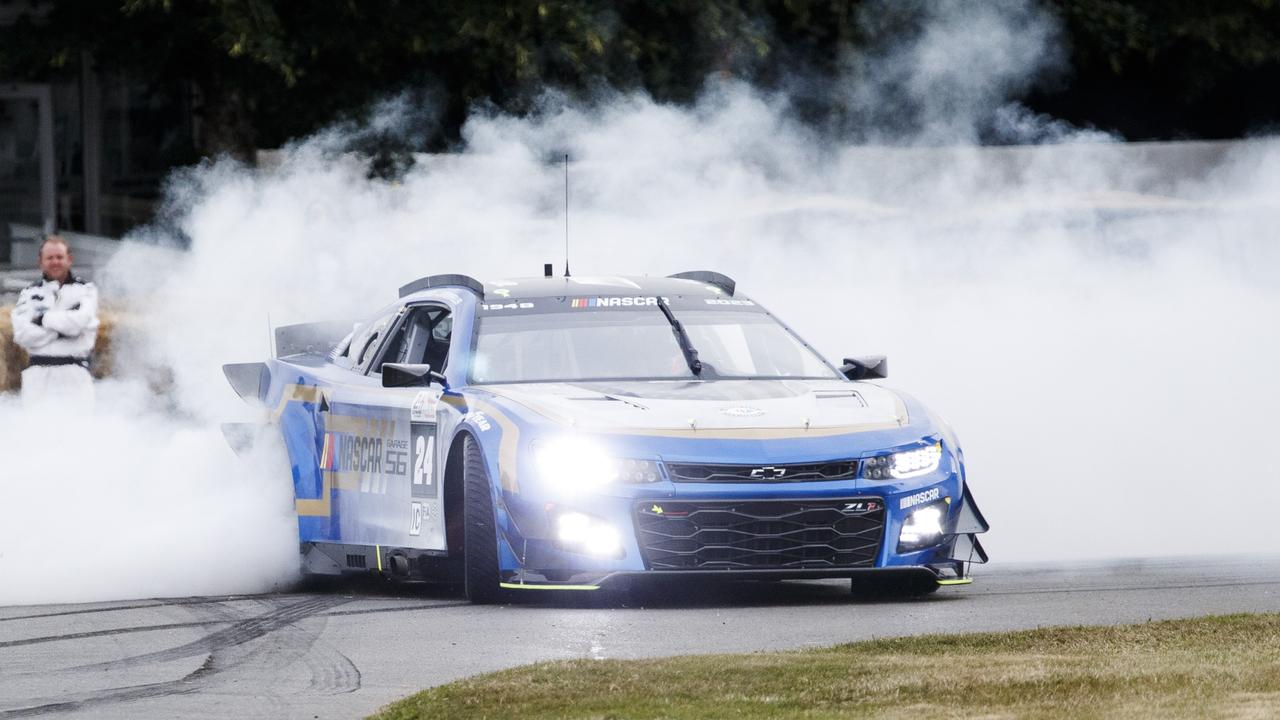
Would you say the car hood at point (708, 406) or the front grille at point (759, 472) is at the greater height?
the car hood at point (708, 406)

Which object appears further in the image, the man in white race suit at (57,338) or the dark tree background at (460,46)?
the dark tree background at (460,46)

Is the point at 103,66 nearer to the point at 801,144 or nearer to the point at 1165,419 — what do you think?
the point at 801,144

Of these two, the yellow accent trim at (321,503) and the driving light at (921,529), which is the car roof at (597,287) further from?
the driving light at (921,529)

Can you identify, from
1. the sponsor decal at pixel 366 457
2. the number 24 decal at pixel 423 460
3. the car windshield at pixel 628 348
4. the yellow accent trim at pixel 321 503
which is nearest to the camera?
the number 24 decal at pixel 423 460

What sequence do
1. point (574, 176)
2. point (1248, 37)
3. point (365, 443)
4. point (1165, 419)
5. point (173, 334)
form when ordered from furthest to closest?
point (1248, 37)
point (574, 176)
point (173, 334)
point (1165, 419)
point (365, 443)

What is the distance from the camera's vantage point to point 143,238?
2366 cm

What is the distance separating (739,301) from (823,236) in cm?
793

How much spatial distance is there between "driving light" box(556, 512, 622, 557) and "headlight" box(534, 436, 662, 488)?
128mm

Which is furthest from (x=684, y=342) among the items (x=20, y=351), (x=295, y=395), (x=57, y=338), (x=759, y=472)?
(x=20, y=351)

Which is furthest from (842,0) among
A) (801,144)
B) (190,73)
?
(190,73)

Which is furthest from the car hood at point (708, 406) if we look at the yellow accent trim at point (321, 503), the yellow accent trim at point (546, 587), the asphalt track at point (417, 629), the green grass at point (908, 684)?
the green grass at point (908, 684)

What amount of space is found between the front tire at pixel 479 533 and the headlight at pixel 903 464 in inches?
57.3

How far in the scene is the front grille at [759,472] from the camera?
8852 mm

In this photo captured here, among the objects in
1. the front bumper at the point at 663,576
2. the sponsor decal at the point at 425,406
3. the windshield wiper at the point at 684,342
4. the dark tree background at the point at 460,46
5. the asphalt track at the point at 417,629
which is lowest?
the asphalt track at the point at 417,629
